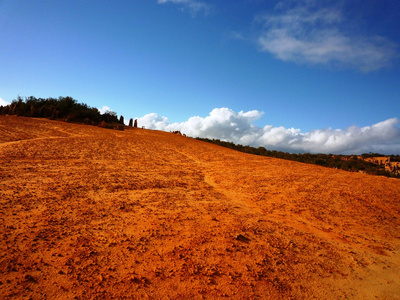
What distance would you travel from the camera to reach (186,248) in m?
3.67

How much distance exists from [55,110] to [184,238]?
78.7 feet

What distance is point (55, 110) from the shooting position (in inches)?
893

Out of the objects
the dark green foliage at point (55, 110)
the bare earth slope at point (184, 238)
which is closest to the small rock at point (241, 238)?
the bare earth slope at point (184, 238)

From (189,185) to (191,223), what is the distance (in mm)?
3166

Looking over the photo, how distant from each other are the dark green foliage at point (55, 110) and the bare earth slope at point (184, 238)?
16.8m

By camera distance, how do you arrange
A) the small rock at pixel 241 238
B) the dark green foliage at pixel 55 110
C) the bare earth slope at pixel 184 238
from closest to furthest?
the bare earth slope at pixel 184 238 → the small rock at pixel 241 238 → the dark green foliage at pixel 55 110

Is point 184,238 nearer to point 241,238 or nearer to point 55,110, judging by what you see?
point 241,238

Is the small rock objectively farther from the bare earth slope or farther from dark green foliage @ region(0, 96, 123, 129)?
dark green foliage @ region(0, 96, 123, 129)

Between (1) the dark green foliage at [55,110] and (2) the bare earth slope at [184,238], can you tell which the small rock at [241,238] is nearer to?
(2) the bare earth slope at [184,238]

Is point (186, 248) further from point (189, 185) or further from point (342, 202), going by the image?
point (342, 202)

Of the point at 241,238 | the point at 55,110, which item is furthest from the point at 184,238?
the point at 55,110

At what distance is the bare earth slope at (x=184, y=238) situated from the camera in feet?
9.34

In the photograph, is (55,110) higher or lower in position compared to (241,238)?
higher

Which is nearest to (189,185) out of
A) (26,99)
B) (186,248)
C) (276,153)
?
(186,248)
